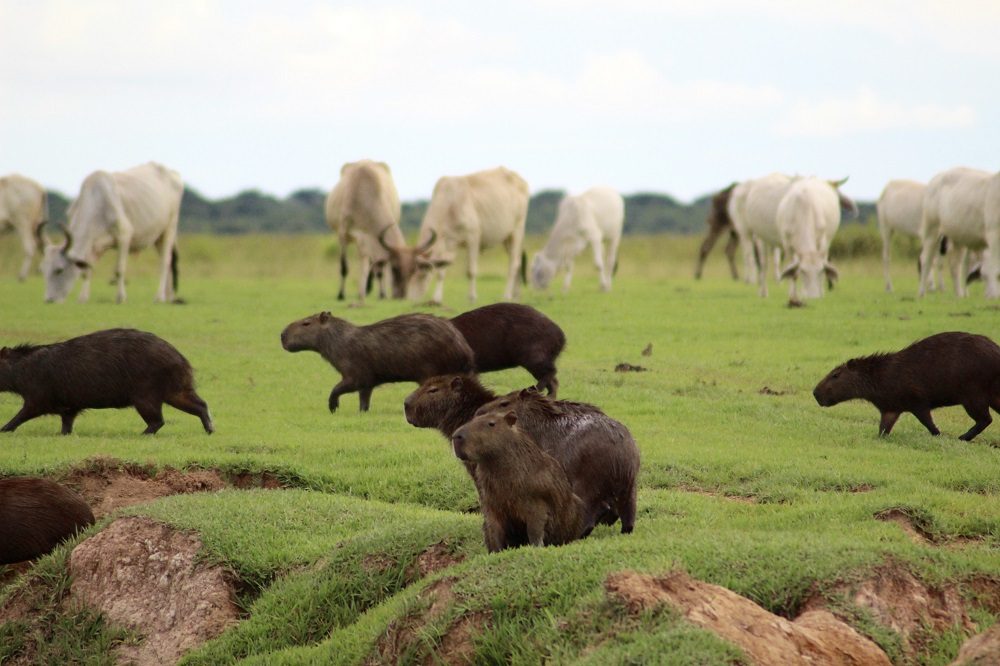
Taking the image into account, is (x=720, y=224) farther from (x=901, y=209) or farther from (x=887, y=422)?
(x=887, y=422)

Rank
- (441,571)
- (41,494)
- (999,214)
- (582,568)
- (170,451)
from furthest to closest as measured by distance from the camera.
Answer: (999,214)
(170,451)
(41,494)
(441,571)
(582,568)

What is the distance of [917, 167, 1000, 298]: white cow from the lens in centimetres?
2048

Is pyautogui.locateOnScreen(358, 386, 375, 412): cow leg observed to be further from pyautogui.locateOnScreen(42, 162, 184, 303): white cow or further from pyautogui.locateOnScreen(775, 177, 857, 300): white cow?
pyautogui.locateOnScreen(42, 162, 184, 303): white cow

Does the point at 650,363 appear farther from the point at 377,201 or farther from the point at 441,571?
the point at 377,201

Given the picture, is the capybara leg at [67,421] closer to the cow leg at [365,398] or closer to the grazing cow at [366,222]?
the cow leg at [365,398]

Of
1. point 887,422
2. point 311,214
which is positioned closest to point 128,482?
point 887,422

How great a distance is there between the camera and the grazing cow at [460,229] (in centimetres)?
2425

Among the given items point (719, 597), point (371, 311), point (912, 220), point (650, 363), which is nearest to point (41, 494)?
point (719, 597)

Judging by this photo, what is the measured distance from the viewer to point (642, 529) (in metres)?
7.57

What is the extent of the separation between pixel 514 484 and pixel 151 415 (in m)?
5.55

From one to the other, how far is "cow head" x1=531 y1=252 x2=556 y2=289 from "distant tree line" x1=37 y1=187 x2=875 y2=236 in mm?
56766

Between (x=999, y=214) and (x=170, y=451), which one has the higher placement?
(x=999, y=214)

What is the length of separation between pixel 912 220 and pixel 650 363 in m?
12.7

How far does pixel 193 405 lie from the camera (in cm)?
1135
